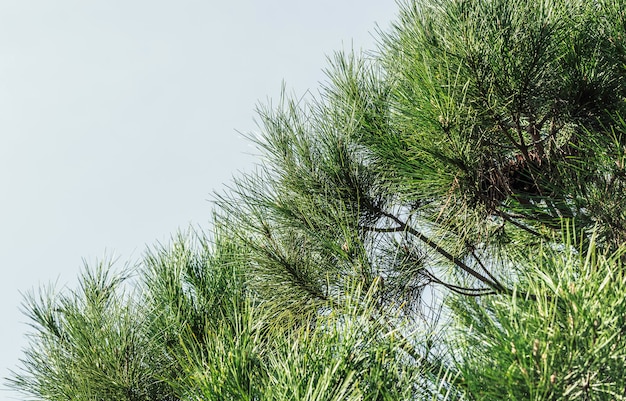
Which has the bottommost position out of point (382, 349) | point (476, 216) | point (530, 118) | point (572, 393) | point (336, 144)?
point (572, 393)

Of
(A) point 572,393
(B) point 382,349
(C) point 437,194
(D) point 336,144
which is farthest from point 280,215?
(A) point 572,393

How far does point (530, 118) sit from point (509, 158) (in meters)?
0.11

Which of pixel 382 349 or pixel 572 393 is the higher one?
pixel 382 349

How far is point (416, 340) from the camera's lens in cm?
103

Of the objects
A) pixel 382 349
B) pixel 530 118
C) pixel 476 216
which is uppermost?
pixel 530 118

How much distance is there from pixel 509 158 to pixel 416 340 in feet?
1.69

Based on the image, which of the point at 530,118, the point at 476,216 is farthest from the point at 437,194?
the point at 530,118

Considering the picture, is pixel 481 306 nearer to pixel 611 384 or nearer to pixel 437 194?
pixel 611 384

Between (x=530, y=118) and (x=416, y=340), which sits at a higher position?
(x=530, y=118)

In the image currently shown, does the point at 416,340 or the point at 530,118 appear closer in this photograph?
the point at 416,340

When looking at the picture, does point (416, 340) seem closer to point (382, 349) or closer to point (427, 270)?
point (382, 349)

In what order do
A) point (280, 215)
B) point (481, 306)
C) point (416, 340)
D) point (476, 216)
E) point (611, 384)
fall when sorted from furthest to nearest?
1. point (280, 215)
2. point (476, 216)
3. point (416, 340)
4. point (481, 306)
5. point (611, 384)

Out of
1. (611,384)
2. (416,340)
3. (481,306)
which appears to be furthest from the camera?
(416,340)

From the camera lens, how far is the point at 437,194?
135 cm
